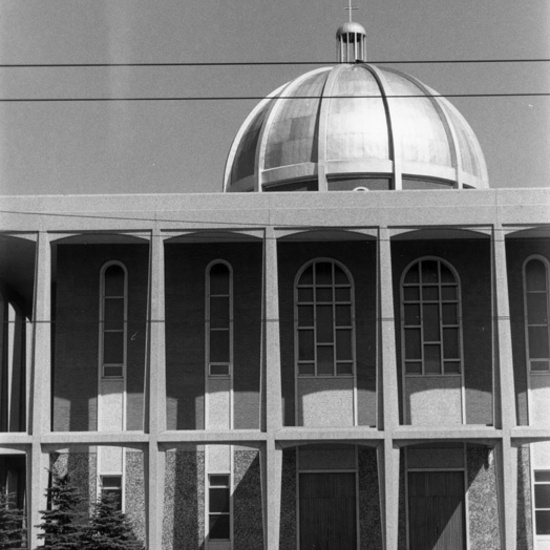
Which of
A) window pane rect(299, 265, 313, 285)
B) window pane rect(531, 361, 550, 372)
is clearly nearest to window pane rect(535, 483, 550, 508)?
window pane rect(531, 361, 550, 372)

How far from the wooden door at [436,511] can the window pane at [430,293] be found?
4.46m

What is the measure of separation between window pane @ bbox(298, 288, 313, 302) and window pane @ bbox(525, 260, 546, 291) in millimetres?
5594

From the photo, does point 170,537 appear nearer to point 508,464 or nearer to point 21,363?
point 508,464

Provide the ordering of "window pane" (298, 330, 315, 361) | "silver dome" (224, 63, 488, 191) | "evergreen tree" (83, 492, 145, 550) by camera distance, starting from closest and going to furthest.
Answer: "evergreen tree" (83, 492, 145, 550), "window pane" (298, 330, 315, 361), "silver dome" (224, 63, 488, 191)

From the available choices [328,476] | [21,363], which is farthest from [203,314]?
[21,363]

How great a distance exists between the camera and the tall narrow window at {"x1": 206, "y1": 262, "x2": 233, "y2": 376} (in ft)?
99.3

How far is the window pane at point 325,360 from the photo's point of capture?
99.3 feet

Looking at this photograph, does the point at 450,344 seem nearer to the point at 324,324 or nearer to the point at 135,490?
the point at 324,324

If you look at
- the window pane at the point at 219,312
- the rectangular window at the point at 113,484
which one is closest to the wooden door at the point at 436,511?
the window pane at the point at 219,312

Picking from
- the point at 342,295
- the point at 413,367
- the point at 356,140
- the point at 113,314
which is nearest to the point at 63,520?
the point at 113,314

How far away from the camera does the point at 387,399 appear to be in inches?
1091

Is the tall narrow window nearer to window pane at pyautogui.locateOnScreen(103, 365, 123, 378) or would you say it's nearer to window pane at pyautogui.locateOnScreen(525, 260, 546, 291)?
window pane at pyautogui.locateOnScreen(103, 365, 123, 378)

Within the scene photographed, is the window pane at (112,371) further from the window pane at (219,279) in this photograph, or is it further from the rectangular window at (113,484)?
the window pane at (219,279)

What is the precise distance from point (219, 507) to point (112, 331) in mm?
5234
